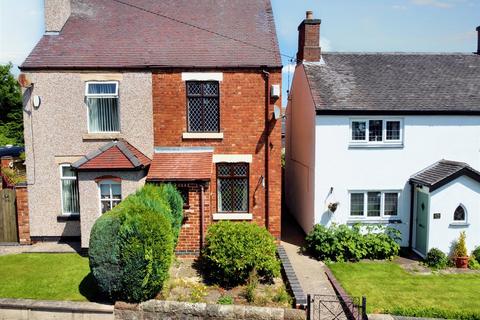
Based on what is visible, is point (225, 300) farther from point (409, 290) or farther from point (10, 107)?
point (10, 107)

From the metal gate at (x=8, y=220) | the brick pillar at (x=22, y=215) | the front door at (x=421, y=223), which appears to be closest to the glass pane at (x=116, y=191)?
the brick pillar at (x=22, y=215)

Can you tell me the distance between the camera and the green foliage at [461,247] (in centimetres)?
1201

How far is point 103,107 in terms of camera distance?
43.3ft

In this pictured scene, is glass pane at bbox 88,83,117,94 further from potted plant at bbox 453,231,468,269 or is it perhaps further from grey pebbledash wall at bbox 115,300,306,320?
potted plant at bbox 453,231,468,269

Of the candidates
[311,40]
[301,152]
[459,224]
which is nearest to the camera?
[459,224]

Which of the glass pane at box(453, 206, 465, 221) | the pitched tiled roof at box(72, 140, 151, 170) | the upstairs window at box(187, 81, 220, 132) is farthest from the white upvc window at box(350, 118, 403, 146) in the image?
the pitched tiled roof at box(72, 140, 151, 170)

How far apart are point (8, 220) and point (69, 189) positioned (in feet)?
8.16

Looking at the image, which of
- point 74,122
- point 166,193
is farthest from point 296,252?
point 74,122

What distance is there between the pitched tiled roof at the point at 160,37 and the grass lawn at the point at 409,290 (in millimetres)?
7556

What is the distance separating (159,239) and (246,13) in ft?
34.7

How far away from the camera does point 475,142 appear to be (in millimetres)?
13406

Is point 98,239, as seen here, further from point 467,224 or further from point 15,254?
point 467,224

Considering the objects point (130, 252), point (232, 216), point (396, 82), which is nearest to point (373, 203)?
point (396, 82)

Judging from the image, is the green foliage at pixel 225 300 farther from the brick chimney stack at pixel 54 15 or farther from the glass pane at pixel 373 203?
the brick chimney stack at pixel 54 15
